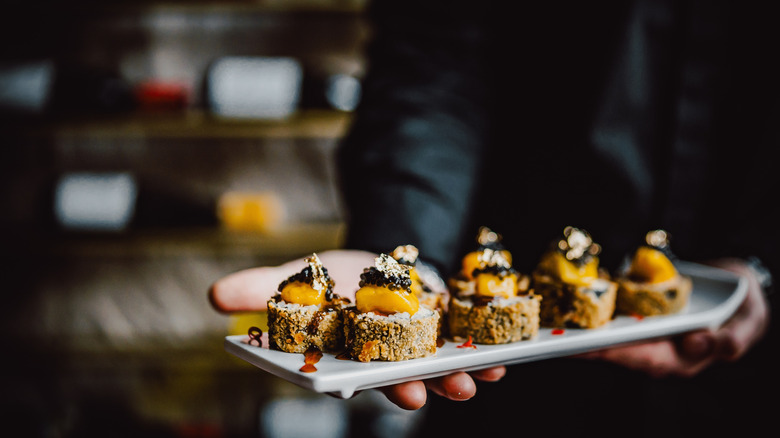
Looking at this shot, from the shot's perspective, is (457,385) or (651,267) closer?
(457,385)

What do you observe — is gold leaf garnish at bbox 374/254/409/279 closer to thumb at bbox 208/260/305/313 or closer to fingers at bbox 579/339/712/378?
thumb at bbox 208/260/305/313

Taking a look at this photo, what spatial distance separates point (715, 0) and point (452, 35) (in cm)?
73

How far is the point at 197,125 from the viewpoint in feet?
8.57

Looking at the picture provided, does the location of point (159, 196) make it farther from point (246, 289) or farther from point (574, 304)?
point (574, 304)

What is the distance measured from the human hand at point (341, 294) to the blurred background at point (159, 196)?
1.23 meters

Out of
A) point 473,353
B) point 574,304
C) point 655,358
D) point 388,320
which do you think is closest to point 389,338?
point 388,320

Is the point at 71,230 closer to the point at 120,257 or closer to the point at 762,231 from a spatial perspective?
the point at 120,257

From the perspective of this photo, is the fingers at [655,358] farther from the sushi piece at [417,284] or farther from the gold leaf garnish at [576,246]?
the sushi piece at [417,284]

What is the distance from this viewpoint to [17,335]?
2943mm

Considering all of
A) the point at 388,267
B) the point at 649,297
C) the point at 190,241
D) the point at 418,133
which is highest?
the point at 418,133

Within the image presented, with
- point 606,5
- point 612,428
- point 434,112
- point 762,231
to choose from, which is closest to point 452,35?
point 434,112

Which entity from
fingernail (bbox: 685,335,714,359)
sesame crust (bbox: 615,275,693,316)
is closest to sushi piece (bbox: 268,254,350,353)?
sesame crust (bbox: 615,275,693,316)

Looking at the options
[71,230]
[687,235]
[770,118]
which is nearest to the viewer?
[770,118]

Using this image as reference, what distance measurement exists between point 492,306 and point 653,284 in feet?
1.57
